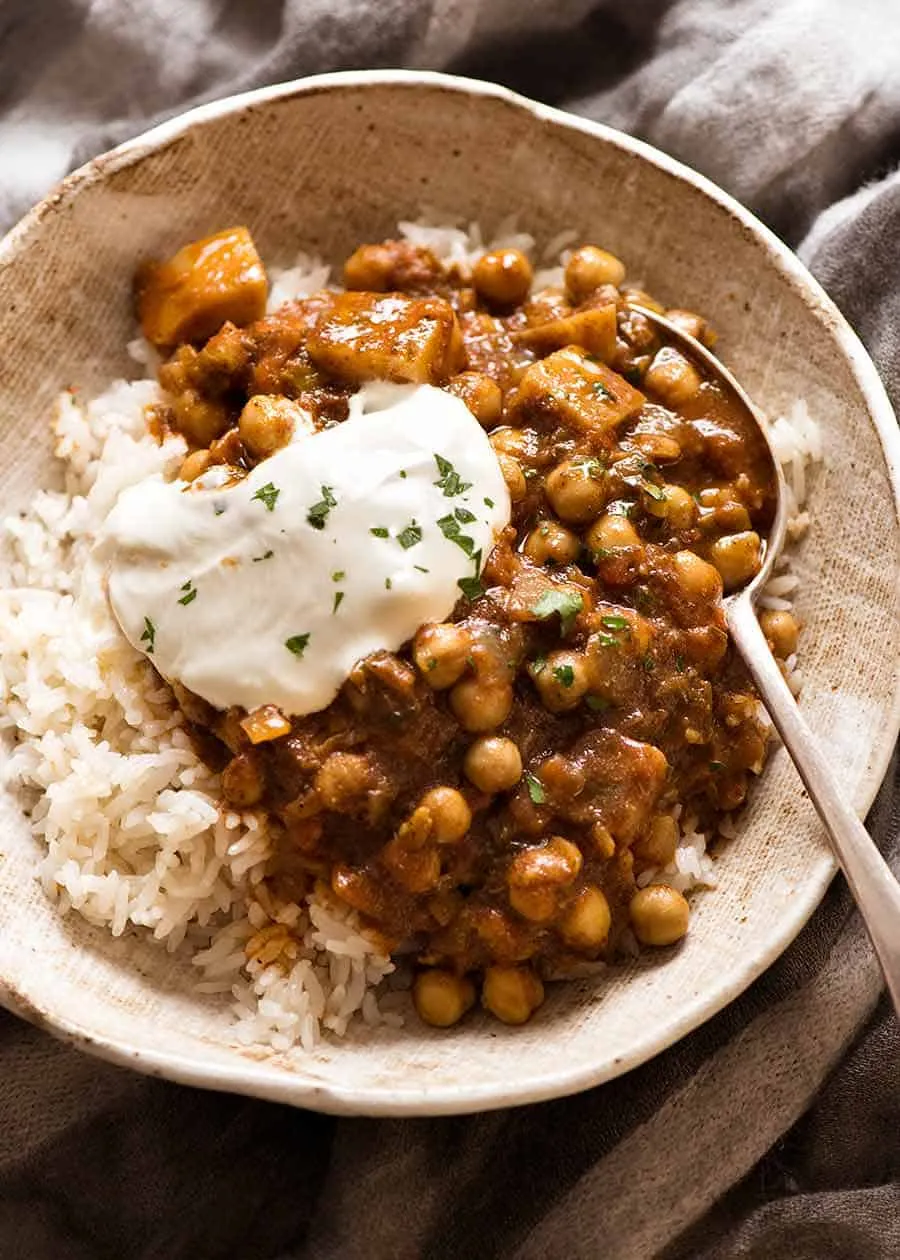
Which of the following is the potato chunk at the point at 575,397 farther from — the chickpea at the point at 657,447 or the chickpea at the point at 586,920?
the chickpea at the point at 586,920

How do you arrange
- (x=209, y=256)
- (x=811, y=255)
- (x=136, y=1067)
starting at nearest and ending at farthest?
(x=136, y=1067) < (x=209, y=256) < (x=811, y=255)

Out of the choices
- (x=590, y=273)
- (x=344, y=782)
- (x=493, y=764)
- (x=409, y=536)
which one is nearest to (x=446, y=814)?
(x=493, y=764)

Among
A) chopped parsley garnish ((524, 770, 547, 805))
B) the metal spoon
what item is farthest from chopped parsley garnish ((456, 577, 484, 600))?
the metal spoon

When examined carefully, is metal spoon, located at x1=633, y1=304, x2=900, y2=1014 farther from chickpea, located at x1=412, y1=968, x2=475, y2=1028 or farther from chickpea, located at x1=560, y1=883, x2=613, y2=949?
chickpea, located at x1=412, y1=968, x2=475, y2=1028

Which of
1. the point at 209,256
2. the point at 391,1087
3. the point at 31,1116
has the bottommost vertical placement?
the point at 31,1116

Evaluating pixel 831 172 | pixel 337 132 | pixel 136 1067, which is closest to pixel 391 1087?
pixel 136 1067

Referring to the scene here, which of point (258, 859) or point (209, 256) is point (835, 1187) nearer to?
point (258, 859)
